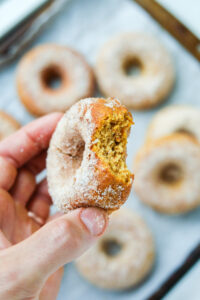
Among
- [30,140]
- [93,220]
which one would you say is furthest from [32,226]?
[93,220]

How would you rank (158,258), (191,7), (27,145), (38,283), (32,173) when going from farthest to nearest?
1. (191,7)
2. (158,258)
3. (32,173)
4. (27,145)
5. (38,283)

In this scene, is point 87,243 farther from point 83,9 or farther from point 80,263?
point 83,9

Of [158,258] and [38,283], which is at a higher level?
[38,283]

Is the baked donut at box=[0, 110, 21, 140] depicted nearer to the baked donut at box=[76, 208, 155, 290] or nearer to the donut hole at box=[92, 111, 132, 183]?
the baked donut at box=[76, 208, 155, 290]

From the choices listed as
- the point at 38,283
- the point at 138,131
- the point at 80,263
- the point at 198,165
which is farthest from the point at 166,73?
the point at 38,283

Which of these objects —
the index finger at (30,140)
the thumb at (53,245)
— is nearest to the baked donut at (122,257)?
the index finger at (30,140)

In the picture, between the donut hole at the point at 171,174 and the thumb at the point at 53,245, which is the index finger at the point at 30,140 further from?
the donut hole at the point at 171,174

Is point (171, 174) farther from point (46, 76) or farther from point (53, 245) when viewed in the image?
point (53, 245)
